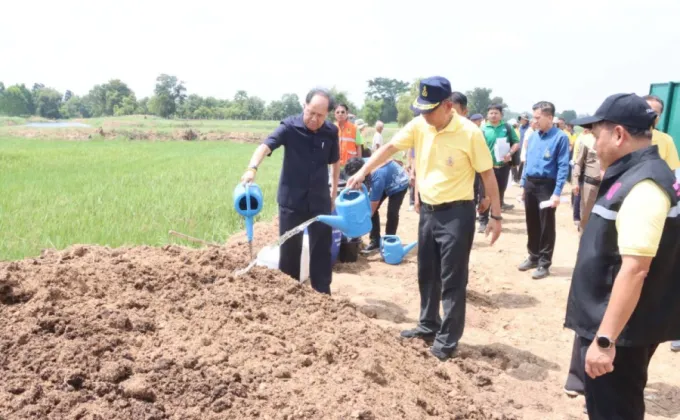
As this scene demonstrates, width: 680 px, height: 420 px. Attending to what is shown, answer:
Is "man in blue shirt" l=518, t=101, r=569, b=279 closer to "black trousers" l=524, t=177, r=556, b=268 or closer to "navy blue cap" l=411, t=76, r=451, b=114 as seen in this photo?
"black trousers" l=524, t=177, r=556, b=268

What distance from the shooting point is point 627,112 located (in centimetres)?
200

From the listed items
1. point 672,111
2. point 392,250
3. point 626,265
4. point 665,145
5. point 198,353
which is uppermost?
point 672,111

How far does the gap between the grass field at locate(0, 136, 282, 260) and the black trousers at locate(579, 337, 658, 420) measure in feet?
15.8

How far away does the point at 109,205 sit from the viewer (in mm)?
8023

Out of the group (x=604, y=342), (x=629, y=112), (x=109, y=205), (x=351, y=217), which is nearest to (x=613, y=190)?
(x=629, y=112)

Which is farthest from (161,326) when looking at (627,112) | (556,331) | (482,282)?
(482,282)

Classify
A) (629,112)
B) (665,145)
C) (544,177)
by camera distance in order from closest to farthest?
1. (629,112)
2. (665,145)
3. (544,177)

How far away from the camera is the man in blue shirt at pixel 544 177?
18.5ft

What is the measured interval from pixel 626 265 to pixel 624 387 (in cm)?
59

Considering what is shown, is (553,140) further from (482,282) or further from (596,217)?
(596,217)

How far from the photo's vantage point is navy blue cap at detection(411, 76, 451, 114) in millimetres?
3484

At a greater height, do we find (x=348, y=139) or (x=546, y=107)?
(x=546, y=107)

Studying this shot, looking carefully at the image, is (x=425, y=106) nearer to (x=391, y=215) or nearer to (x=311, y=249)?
(x=311, y=249)

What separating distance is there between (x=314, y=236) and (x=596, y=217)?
244 centimetres
